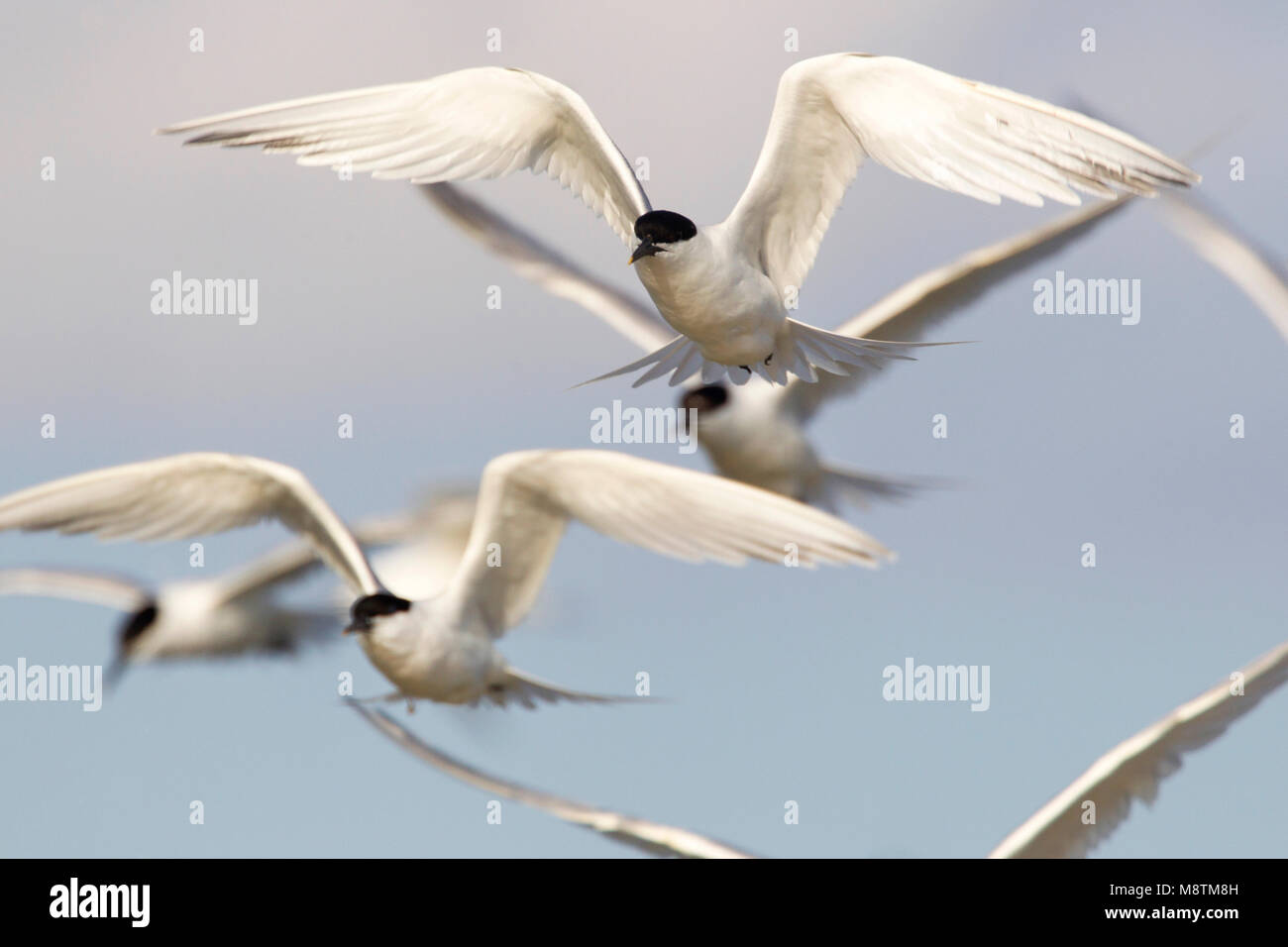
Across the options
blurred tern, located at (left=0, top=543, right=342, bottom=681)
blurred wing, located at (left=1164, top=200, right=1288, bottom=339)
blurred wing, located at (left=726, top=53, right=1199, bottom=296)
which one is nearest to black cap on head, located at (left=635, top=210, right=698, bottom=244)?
blurred wing, located at (left=726, top=53, right=1199, bottom=296)

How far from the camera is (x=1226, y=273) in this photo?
9297 millimetres

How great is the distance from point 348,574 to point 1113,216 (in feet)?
13.0

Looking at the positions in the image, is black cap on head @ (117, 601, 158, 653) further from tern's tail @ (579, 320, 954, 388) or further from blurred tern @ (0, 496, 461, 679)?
tern's tail @ (579, 320, 954, 388)

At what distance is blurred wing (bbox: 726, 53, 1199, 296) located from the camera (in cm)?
688

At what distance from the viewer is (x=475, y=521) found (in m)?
8.93

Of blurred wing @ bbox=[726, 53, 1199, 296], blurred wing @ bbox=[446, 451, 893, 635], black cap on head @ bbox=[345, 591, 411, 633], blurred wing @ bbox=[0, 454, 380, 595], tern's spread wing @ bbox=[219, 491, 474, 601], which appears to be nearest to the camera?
blurred wing @ bbox=[726, 53, 1199, 296]

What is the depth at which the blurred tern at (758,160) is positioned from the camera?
7293mm

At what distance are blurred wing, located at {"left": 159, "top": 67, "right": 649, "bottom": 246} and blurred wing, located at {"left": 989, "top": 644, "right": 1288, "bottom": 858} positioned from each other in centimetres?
281

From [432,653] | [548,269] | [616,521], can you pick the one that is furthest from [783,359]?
[548,269]

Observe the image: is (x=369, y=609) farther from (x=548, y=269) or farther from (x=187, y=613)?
(x=187, y=613)

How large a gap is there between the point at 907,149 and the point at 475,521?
253cm

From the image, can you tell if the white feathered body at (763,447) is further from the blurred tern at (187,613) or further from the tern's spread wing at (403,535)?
the blurred tern at (187,613)
